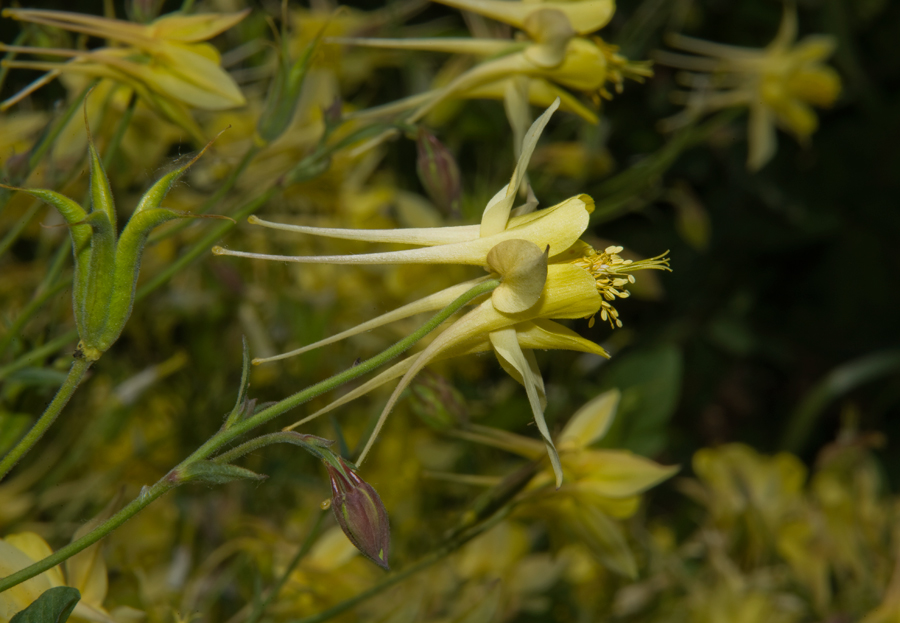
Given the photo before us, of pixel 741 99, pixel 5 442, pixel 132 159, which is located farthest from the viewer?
pixel 741 99

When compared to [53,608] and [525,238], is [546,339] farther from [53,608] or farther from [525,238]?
[53,608]

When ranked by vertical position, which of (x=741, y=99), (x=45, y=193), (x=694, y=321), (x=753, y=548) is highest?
(x=45, y=193)

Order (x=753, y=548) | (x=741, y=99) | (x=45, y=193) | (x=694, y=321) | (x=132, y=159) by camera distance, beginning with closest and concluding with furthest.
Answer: (x=45, y=193) < (x=132, y=159) < (x=753, y=548) < (x=741, y=99) < (x=694, y=321)

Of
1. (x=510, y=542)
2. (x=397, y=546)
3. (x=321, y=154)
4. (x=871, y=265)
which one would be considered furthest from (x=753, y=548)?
(x=871, y=265)

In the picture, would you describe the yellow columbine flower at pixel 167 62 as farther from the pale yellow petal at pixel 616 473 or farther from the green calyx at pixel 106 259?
the pale yellow petal at pixel 616 473

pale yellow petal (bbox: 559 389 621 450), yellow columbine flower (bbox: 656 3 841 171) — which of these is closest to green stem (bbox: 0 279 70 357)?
pale yellow petal (bbox: 559 389 621 450)

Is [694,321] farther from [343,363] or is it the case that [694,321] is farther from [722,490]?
[343,363]

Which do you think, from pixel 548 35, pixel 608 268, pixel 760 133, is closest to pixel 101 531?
pixel 608 268
